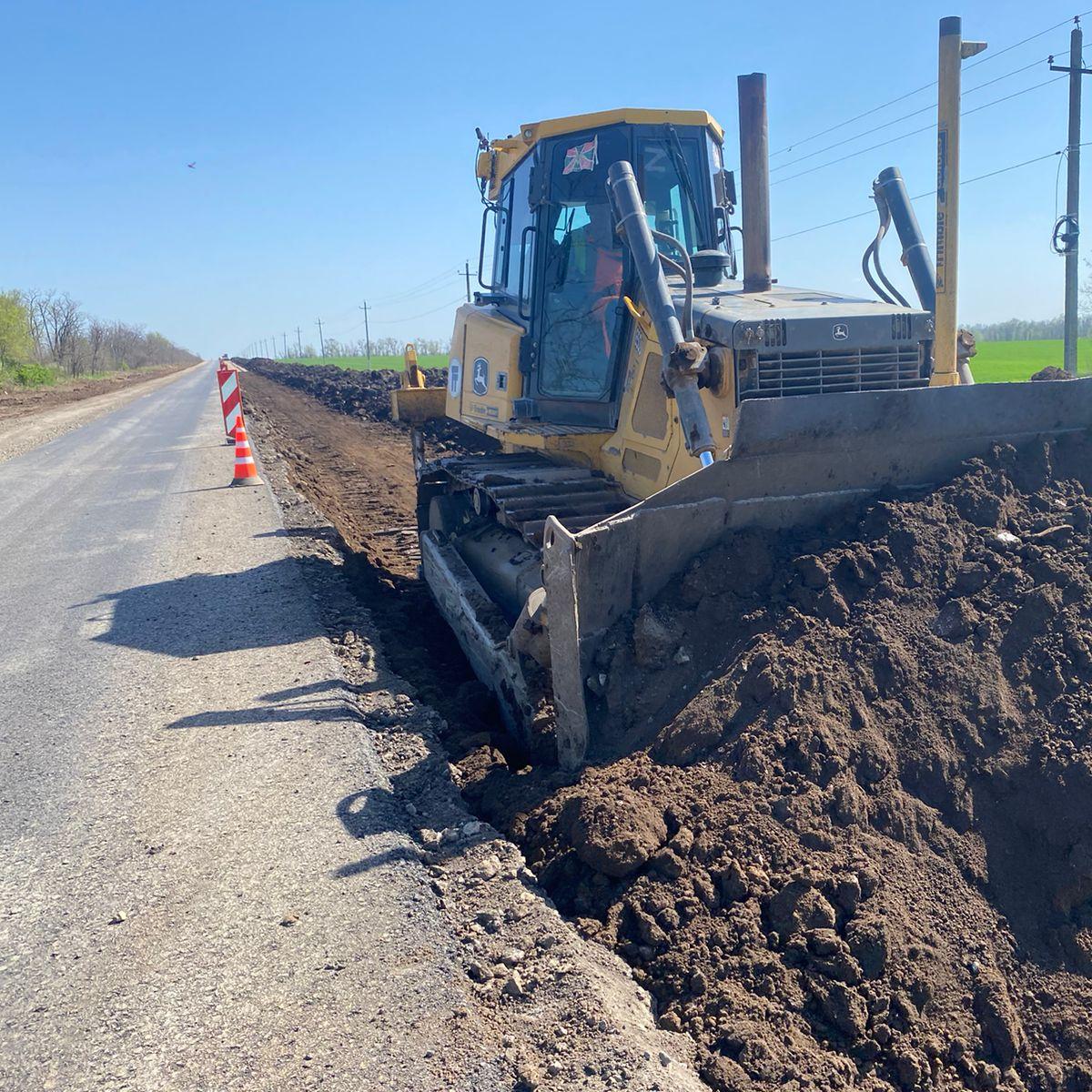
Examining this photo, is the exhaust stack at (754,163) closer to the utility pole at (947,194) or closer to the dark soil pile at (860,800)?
the utility pole at (947,194)

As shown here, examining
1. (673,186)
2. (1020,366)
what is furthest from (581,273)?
(1020,366)

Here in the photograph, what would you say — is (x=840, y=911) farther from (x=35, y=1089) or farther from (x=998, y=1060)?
(x=35, y=1089)

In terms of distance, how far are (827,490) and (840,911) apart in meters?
2.23

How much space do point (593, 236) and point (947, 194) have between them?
2064 millimetres

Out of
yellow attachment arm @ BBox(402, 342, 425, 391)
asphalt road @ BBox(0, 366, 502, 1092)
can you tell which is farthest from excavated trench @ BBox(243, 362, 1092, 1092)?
yellow attachment arm @ BBox(402, 342, 425, 391)

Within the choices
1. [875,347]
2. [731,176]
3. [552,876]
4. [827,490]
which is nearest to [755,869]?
[552,876]

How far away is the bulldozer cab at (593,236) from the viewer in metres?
5.91

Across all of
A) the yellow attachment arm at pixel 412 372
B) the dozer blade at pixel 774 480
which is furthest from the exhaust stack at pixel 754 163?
the yellow attachment arm at pixel 412 372

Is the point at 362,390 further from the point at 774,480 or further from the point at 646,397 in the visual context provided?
the point at 774,480

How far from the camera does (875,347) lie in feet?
16.1

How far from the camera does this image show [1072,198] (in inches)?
660

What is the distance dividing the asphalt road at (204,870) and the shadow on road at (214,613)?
0.02 meters

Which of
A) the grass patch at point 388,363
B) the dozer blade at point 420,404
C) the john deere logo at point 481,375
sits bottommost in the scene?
the dozer blade at point 420,404

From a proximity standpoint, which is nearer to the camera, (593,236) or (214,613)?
(593,236)
